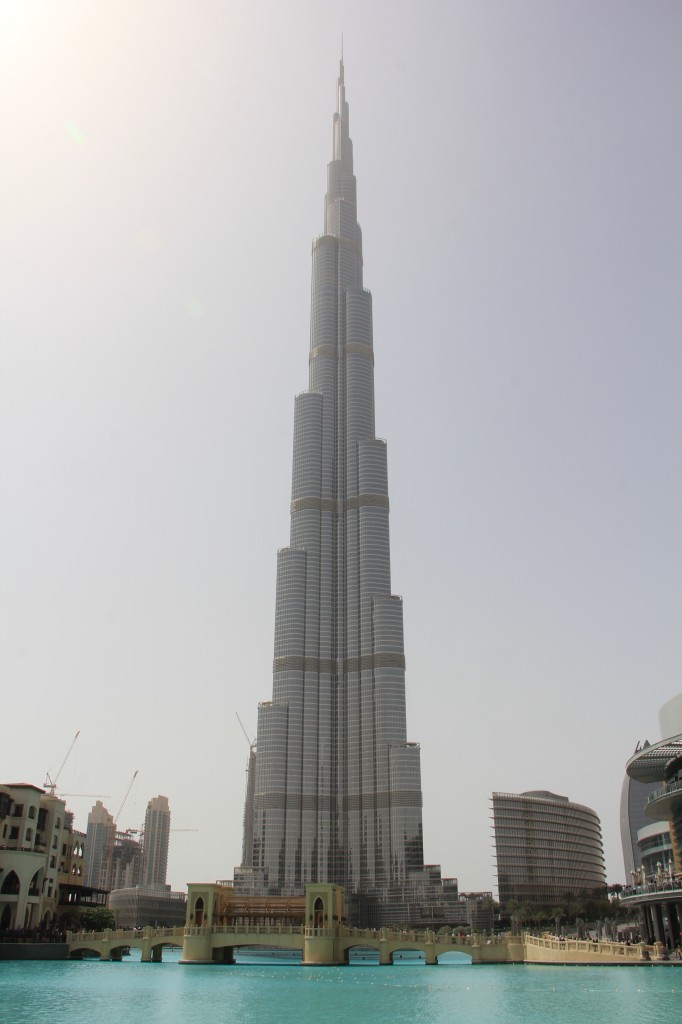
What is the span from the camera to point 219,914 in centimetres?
15612

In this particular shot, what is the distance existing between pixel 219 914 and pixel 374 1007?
81.7m

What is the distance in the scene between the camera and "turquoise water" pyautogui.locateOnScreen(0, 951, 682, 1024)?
71.2 metres

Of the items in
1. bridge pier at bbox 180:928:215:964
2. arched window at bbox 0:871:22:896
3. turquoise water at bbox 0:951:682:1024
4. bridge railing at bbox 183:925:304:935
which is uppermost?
arched window at bbox 0:871:22:896

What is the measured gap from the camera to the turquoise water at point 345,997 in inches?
2803

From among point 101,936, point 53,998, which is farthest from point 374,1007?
point 101,936

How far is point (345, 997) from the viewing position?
92750 mm

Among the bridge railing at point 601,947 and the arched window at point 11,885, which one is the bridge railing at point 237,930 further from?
the bridge railing at point 601,947

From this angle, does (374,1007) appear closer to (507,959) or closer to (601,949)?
(601,949)

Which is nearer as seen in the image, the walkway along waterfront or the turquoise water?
the turquoise water

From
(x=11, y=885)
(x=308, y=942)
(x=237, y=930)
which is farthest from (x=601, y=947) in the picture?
(x=11, y=885)

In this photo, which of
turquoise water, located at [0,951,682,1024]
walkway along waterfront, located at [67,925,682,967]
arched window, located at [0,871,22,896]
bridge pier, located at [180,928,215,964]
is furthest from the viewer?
bridge pier, located at [180,928,215,964]

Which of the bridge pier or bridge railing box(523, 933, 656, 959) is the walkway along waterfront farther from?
bridge railing box(523, 933, 656, 959)

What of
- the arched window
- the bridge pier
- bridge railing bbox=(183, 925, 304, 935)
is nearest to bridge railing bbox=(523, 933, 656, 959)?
bridge railing bbox=(183, 925, 304, 935)

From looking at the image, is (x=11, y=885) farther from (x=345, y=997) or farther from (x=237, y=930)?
(x=345, y=997)
